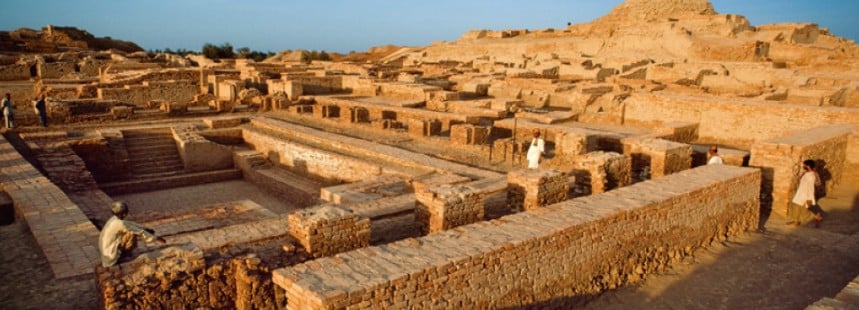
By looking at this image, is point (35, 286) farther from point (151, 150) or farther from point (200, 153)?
point (151, 150)

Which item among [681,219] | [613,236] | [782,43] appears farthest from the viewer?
[782,43]

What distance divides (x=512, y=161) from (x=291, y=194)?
4.45m

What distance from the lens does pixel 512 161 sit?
10875mm

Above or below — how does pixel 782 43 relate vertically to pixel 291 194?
above

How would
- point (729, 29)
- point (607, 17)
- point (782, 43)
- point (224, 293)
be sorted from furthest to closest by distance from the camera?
point (607, 17)
point (729, 29)
point (782, 43)
point (224, 293)

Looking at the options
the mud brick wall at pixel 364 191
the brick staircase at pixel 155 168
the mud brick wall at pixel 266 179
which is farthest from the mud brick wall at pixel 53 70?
the mud brick wall at pixel 364 191

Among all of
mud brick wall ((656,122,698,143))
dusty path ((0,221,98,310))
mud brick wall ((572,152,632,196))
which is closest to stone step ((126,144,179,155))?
dusty path ((0,221,98,310))

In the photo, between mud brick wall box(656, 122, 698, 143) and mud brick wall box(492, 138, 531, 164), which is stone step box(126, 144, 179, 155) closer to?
mud brick wall box(492, 138, 531, 164)

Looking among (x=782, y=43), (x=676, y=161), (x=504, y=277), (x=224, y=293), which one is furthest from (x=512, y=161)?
(x=782, y=43)

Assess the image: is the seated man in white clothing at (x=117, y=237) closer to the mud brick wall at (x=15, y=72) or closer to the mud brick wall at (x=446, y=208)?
the mud brick wall at (x=446, y=208)

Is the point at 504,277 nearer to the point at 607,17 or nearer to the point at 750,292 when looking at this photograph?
the point at 750,292

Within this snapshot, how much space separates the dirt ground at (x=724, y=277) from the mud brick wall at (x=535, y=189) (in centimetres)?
133

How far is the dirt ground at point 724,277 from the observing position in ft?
17.1

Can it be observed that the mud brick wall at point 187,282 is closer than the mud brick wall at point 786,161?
Yes
